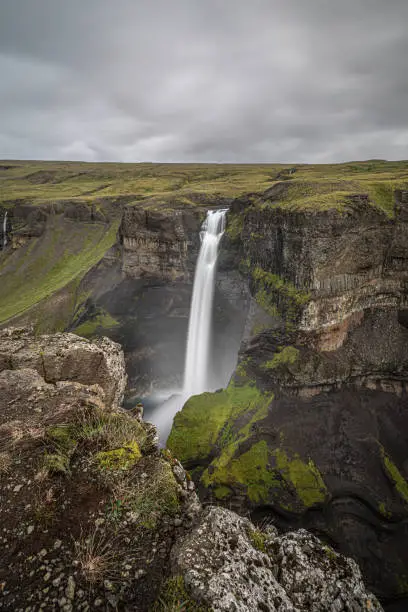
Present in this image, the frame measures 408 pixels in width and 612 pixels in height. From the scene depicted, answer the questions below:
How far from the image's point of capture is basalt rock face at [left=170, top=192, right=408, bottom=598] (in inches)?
631

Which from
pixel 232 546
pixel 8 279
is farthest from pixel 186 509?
pixel 8 279

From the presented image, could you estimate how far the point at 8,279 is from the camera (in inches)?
1896

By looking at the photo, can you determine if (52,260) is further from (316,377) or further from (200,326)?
(316,377)

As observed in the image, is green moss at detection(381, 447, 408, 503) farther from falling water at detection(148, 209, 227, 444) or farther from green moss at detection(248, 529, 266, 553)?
green moss at detection(248, 529, 266, 553)

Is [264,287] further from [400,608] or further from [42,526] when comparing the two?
[42,526]

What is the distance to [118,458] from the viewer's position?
5070mm

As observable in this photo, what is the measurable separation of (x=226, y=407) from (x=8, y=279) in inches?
1688

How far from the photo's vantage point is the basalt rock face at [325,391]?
16031 millimetres

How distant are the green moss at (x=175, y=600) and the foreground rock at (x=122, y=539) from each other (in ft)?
0.04

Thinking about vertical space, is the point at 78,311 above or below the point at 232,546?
below

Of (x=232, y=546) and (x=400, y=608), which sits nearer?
(x=232, y=546)

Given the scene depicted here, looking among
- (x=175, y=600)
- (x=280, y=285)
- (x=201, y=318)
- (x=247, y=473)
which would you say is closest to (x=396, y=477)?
(x=247, y=473)

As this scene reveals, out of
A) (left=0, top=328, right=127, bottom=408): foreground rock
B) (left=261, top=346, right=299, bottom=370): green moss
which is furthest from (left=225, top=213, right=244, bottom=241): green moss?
(left=0, top=328, right=127, bottom=408): foreground rock

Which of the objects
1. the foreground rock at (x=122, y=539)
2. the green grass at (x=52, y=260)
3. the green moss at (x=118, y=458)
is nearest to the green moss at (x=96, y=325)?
the green grass at (x=52, y=260)
